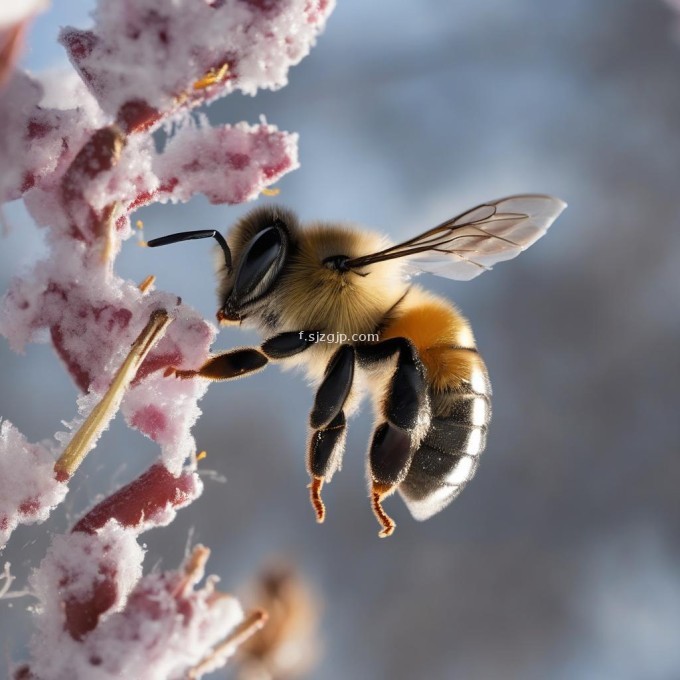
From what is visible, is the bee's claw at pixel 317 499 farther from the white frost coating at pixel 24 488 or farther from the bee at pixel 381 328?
the white frost coating at pixel 24 488

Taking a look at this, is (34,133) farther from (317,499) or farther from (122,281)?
(317,499)

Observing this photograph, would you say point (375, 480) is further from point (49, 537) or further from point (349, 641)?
point (349, 641)

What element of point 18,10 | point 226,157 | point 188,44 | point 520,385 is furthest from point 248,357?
point 520,385

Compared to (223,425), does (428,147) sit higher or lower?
higher

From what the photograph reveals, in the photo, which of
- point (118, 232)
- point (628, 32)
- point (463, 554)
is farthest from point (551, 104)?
point (118, 232)

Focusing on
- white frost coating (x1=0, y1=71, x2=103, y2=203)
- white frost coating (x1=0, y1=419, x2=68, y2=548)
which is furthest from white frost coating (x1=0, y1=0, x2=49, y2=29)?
white frost coating (x1=0, y1=419, x2=68, y2=548)

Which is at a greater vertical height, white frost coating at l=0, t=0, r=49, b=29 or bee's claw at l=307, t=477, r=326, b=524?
white frost coating at l=0, t=0, r=49, b=29

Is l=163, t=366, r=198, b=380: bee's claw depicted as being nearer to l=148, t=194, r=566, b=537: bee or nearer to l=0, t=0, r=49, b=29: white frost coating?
l=148, t=194, r=566, b=537: bee
